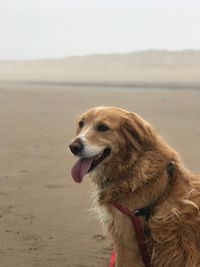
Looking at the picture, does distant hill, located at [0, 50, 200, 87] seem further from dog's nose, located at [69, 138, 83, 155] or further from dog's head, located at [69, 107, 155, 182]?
dog's nose, located at [69, 138, 83, 155]

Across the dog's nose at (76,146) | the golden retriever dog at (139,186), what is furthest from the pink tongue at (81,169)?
the dog's nose at (76,146)

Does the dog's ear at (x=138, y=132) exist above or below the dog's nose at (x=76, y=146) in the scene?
above

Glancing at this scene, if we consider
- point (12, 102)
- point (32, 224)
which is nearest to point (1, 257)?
point (32, 224)

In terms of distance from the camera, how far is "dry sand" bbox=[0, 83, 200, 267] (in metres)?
5.30

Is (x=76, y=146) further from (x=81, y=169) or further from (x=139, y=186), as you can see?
(x=139, y=186)

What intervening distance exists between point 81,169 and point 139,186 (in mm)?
476

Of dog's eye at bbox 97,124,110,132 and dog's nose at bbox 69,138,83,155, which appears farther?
dog's eye at bbox 97,124,110,132

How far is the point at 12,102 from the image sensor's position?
1736 centimetres

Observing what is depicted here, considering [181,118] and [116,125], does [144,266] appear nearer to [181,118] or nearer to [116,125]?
[116,125]

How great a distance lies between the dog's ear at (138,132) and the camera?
4.20 metres

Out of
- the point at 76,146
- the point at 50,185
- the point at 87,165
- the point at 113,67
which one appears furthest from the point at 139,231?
the point at 113,67

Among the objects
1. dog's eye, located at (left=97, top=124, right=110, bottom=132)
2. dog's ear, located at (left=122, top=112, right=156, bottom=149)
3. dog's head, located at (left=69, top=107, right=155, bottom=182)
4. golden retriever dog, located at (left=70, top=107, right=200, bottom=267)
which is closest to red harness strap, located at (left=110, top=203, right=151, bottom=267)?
golden retriever dog, located at (left=70, top=107, right=200, bottom=267)

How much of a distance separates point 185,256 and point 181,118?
9.21m

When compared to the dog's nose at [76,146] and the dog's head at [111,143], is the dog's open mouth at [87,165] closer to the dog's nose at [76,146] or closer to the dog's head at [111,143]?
the dog's head at [111,143]
